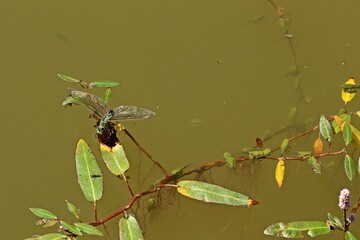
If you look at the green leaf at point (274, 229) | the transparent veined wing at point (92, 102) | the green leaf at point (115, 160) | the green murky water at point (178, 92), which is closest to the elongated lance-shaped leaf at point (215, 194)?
the green leaf at point (274, 229)

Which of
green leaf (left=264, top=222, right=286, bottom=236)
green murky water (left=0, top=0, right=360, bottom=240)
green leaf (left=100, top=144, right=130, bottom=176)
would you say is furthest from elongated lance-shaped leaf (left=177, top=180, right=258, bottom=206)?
green murky water (left=0, top=0, right=360, bottom=240)

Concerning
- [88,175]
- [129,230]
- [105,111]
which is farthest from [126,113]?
[129,230]

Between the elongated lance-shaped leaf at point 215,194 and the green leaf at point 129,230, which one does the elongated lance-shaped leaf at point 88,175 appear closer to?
the green leaf at point 129,230

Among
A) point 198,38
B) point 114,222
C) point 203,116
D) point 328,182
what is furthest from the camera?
point 198,38

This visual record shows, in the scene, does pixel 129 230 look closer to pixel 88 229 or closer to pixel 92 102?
pixel 88 229

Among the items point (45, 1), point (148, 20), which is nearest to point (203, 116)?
point (148, 20)

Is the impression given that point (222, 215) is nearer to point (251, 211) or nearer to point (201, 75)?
→ point (251, 211)
